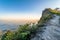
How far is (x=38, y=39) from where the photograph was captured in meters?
6.26

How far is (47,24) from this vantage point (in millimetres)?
7145

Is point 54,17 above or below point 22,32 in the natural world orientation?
above

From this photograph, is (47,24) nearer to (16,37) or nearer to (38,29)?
(38,29)

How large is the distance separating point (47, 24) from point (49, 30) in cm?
61

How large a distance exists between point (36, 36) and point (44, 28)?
2.01 ft

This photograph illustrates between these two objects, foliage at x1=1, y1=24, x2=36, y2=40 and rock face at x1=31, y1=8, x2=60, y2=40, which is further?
foliage at x1=1, y1=24, x2=36, y2=40

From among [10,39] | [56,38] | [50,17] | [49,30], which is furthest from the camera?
[50,17]

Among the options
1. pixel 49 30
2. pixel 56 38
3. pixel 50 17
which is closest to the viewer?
pixel 56 38

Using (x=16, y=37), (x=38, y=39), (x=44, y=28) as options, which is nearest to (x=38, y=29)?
(x=44, y=28)

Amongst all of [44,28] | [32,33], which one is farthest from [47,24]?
[32,33]

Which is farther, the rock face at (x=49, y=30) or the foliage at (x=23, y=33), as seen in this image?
the foliage at (x=23, y=33)

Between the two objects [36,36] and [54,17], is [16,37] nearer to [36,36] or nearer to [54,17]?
[36,36]

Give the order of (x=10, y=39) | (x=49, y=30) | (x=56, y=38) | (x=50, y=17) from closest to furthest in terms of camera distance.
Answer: (x=56, y=38) < (x=49, y=30) < (x=10, y=39) < (x=50, y=17)

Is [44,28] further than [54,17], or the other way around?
[54,17]
